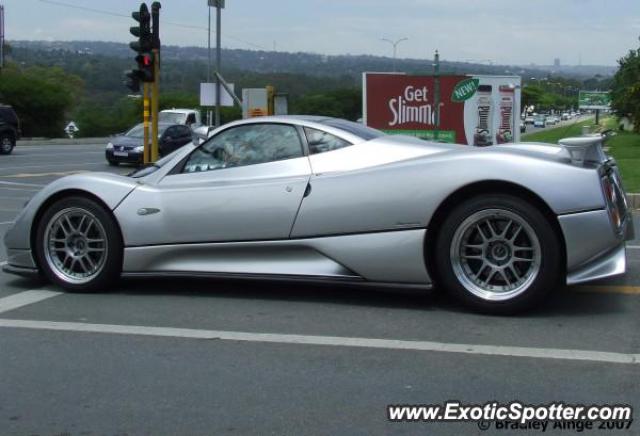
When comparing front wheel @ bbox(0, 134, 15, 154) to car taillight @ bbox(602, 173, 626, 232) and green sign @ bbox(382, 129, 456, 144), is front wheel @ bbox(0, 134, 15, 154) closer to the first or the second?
green sign @ bbox(382, 129, 456, 144)

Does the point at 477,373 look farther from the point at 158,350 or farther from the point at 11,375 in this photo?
the point at 11,375

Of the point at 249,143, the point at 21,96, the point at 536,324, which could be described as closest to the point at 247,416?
the point at 536,324

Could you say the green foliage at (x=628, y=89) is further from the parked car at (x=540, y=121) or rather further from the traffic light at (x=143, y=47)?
the traffic light at (x=143, y=47)

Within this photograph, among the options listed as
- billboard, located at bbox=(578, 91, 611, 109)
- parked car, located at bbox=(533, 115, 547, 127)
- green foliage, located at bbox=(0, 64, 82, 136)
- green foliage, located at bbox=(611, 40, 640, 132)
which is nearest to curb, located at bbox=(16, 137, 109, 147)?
green foliage, located at bbox=(0, 64, 82, 136)

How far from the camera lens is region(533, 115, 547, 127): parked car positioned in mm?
68562

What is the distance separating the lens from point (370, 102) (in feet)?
73.8

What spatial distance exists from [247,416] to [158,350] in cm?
122

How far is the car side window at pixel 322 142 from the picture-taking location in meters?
6.16

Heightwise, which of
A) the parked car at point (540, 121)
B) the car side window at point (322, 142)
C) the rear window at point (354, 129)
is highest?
the rear window at point (354, 129)

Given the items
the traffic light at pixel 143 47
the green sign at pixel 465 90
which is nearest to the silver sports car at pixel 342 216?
the traffic light at pixel 143 47

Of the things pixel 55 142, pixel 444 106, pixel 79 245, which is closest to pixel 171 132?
pixel 444 106

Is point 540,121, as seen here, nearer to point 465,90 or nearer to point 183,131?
point 183,131

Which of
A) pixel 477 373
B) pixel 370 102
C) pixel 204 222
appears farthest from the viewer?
pixel 370 102

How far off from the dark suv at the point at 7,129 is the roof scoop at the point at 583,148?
2649cm
